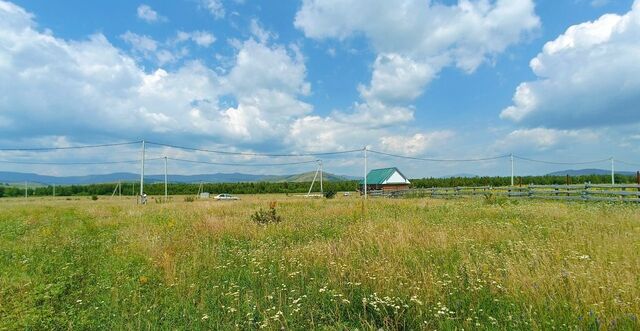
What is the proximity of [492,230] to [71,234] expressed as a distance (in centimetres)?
1261

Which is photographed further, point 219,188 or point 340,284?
point 219,188

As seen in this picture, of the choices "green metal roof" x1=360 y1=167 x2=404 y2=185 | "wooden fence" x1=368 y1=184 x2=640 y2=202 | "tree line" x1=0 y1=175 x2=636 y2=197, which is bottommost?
"tree line" x1=0 y1=175 x2=636 y2=197

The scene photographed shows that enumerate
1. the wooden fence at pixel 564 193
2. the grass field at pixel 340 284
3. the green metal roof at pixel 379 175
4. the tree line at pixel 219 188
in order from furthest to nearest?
the tree line at pixel 219 188 < the green metal roof at pixel 379 175 < the wooden fence at pixel 564 193 < the grass field at pixel 340 284

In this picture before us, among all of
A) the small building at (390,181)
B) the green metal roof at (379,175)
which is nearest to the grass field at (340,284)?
the small building at (390,181)

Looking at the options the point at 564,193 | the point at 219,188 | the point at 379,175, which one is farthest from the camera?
the point at 219,188

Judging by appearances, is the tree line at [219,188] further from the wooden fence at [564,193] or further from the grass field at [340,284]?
the grass field at [340,284]

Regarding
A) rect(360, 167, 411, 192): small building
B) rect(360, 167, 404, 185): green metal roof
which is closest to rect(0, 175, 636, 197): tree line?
rect(360, 167, 404, 185): green metal roof

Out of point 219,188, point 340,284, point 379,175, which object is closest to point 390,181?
point 379,175

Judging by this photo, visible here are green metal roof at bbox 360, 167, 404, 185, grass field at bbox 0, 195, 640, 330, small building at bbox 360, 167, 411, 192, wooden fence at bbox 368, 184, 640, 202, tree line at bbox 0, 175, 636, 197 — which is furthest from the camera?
tree line at bbox 0, 175, 636, 197

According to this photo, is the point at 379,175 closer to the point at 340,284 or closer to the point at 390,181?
the point at 390,181

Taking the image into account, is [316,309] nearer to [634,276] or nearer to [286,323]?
[286,323]

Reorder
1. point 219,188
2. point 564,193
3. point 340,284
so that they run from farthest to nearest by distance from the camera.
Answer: point 219,188 < point 564,193 < point 340,284

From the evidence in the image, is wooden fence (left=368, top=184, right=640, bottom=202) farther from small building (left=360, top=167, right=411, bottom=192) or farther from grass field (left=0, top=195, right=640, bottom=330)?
small building (left=360, top=167, right=411, bottom=192)

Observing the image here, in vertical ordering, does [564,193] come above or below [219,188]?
above
